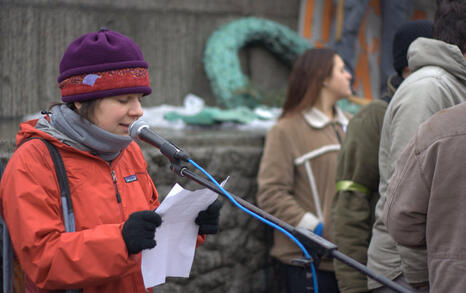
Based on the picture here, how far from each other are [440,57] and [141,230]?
126 cm

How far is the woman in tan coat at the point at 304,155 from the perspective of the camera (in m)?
3.59

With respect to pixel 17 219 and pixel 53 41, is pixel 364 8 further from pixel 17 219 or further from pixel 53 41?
pixel 17 219

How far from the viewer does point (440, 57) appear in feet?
7.13

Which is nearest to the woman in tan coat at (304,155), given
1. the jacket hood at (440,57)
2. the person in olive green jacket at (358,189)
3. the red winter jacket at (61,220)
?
the person in olive green jacket at (358,189)

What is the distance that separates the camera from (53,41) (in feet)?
13.9

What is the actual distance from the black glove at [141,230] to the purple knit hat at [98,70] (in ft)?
1.57

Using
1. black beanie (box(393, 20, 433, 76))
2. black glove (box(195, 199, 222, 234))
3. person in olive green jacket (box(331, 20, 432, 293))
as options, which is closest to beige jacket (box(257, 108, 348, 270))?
person in olive green jacket (box(331, 20, 432, 293))

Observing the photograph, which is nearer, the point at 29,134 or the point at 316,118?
the point at 29,134

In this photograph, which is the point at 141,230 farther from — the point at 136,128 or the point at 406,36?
the point at 406,36

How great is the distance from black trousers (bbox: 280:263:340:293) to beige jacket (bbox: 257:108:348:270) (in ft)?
0.34

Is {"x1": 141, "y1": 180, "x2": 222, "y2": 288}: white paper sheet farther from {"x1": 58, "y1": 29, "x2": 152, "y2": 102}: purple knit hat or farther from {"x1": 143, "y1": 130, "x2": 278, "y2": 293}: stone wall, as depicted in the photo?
{"x1": 143, "y1": 130, "x2": 278, "y2": 293}: stone wall

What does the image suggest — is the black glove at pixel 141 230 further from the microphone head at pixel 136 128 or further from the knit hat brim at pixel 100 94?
the knit hat brim at pixel 100 94

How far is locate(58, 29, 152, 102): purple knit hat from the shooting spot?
1999 millimetres

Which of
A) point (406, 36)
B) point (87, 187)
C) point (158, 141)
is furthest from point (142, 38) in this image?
point (158, 141)
